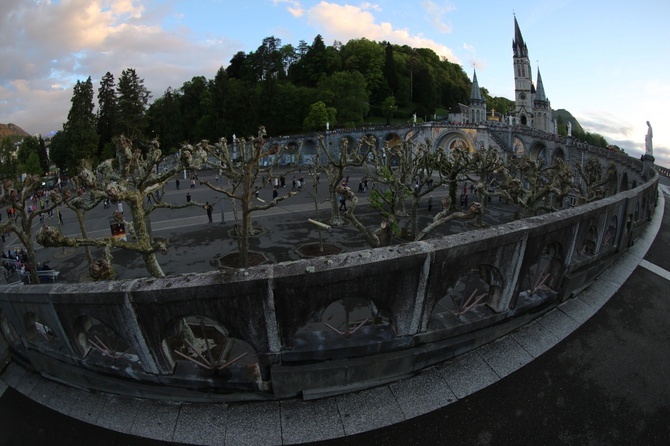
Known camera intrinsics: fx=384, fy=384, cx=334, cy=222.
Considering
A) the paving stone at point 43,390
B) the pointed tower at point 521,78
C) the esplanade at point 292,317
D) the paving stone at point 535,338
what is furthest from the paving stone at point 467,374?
the pointed tower at point 521,78

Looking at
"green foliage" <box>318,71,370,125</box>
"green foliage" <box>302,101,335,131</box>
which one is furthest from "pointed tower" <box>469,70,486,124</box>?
"green foliage" <box>302,101,335,131</box>

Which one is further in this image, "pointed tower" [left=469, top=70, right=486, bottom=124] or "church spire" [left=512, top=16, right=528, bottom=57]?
"church spire" [left=512, top=16, right=528, bottom=57]

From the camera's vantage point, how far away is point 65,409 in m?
4.79

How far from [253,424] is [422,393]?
194 cm

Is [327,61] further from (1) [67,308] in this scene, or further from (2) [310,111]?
(1) [67,308]

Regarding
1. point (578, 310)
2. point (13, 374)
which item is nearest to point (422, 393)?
point (578, 310)

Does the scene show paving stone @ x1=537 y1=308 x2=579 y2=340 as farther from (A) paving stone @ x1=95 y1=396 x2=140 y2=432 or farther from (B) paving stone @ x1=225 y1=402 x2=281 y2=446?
(A) paving stone @ x1=95 y1=396 x2=140 y2=432

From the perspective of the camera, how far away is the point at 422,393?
14.7ft

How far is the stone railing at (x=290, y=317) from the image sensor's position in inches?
162

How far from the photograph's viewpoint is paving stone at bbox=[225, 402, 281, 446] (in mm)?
4008

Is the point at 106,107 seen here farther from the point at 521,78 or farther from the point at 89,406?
the point at 521,78

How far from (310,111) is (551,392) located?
7654 cm

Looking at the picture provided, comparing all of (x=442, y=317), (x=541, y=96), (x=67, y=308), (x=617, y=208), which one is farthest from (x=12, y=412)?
(x=541, y=96)

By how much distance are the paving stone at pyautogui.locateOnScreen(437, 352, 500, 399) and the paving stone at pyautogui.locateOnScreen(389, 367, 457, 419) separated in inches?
3.8
